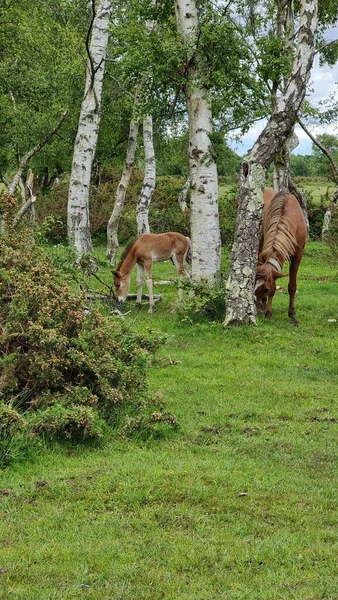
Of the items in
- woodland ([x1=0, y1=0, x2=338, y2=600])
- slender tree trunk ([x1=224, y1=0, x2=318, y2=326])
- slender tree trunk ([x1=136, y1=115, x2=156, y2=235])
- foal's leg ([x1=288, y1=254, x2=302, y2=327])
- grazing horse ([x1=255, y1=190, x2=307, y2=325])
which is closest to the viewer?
woodland ([x1=0, y1=0, x2=338, y2=600])

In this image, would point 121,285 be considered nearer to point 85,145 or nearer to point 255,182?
point 85,145

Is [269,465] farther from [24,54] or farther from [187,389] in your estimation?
[24,54]

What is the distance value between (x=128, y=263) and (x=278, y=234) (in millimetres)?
3892

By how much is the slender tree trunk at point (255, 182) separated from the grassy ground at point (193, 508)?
344cm

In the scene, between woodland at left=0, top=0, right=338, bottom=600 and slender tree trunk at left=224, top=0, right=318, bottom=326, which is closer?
woodland at left=0, top=0, right=338, bottom=600

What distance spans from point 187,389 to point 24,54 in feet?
55.4

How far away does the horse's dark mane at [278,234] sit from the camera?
43.2ft

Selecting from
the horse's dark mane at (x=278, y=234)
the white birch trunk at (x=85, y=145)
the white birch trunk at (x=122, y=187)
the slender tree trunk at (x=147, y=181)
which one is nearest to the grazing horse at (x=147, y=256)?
the white birch trunk at (x=85, y=145)

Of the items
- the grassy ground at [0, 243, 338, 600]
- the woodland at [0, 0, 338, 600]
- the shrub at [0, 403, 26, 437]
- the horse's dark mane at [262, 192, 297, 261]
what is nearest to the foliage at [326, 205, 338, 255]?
the woodland at [0, 0, 338, 600]

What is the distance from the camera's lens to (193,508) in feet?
16.9

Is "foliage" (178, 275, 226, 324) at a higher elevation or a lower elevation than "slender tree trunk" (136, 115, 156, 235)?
lower

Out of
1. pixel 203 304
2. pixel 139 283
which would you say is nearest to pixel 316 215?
pixel 139 283

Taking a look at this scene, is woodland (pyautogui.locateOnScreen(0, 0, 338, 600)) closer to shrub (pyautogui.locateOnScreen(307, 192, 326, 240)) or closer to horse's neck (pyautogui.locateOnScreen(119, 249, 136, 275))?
horse's neck (pyautogui.locateOnScreen(119, 249, 136, 275))

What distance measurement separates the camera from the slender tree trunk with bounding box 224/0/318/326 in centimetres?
1215
